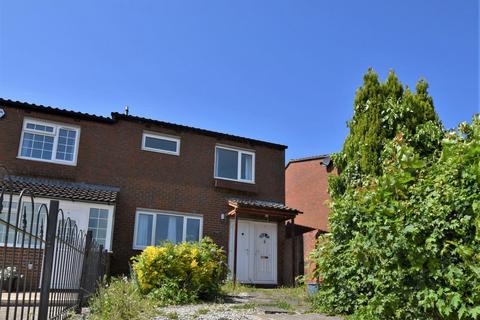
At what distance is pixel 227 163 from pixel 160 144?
2.83m

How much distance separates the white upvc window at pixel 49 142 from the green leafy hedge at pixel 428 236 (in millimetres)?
12495

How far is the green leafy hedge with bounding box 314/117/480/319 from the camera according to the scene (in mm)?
4094

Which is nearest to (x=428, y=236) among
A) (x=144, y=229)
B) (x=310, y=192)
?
(x=144, y=229)

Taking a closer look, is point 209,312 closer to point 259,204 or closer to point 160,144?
point 259,204

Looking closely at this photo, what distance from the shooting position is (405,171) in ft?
16.6

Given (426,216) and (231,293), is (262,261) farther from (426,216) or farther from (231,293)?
(426,216)

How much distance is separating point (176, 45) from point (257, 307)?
655 centimetres

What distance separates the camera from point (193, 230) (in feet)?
53.5

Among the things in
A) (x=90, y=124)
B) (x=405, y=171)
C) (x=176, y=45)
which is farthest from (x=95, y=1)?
(x=405, y=171)

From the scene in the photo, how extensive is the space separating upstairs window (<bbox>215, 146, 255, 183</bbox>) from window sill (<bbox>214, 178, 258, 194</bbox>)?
7.8 inches

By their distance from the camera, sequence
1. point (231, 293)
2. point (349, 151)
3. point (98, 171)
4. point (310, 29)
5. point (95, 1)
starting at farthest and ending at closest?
point (98, 171) < point (349, 151) < point (231, 293) < point (310, 29) < point (95, 1)

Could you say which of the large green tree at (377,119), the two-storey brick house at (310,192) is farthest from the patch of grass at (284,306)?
the two-storey brick house at (310,192)

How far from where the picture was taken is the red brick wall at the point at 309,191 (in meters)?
23.2

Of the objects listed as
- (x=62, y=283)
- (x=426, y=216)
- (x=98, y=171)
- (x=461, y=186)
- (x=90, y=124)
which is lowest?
(x=62, y=283)
